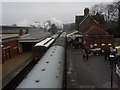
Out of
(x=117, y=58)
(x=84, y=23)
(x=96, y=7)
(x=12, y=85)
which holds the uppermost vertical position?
(x=96, y=7)

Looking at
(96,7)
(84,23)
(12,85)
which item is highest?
(96,7)

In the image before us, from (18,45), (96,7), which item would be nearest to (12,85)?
(18,45)

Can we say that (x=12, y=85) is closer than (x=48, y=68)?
No

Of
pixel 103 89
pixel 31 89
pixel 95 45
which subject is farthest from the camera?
pixel 95 45

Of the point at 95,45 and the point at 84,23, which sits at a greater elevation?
the point at 84,23

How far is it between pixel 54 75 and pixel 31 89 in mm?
2146

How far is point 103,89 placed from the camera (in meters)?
14.2

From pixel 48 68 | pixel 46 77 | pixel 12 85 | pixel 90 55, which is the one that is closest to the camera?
pixel 46 77

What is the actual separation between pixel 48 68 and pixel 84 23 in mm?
48613

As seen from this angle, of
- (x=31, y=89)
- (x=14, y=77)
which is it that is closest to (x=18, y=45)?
(x=14, y=77)

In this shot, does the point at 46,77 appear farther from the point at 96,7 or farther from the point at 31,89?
the point at 96,7

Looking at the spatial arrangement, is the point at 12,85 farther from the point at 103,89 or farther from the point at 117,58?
the point at 117,58

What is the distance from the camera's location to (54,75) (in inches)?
363

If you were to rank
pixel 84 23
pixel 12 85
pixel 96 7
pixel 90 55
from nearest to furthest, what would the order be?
pixel 12 85, pixel 90 55, pixel 84 23, pixel 96 7
